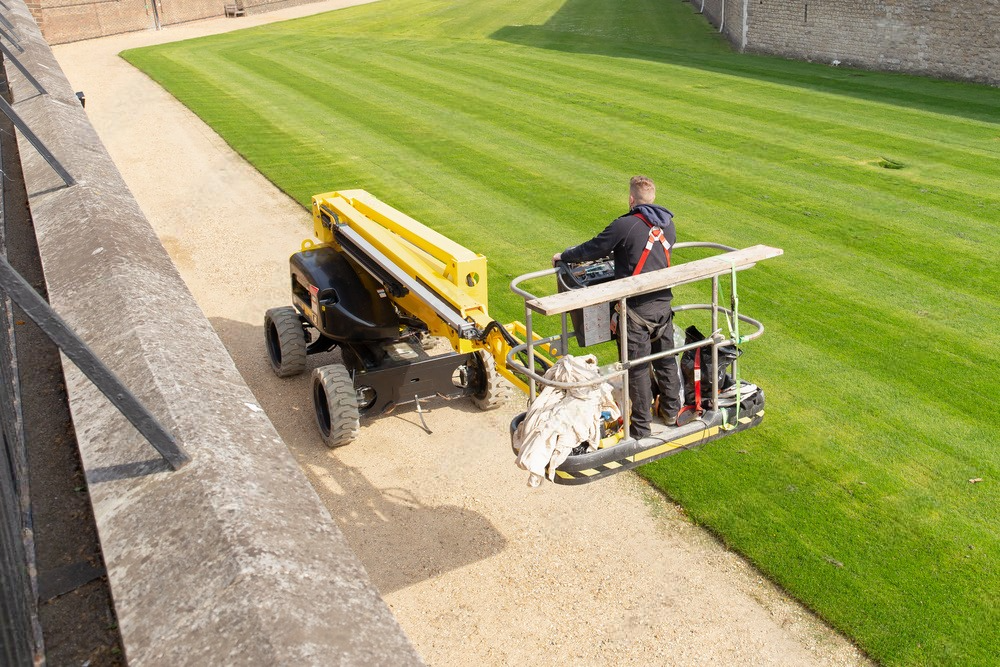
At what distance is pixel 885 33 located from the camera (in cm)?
2419

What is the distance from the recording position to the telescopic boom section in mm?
7070

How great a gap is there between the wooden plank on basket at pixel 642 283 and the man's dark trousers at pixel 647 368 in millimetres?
370

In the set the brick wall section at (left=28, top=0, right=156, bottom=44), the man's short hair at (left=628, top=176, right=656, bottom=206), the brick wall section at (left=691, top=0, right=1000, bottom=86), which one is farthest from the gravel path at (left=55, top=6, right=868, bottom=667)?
the brick wall section at (left=28, top=0, right=156, bottom=44)

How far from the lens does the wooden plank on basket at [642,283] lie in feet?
17.8

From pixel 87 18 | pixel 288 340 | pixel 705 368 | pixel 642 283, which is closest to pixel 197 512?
pixel 642 283

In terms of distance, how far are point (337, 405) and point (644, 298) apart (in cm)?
322

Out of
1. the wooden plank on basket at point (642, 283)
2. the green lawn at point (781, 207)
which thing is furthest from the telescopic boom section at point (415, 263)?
the green lawn at point (781, 207)

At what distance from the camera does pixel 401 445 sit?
8555 millimetres

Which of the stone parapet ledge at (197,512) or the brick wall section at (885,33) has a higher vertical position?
the brick wall section at (885,33)

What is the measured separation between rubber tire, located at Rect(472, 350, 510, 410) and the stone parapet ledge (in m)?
4.34

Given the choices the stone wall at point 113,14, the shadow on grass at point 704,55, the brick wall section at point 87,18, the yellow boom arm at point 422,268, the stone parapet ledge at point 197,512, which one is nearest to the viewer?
the stone parapet ledge at point 197,512

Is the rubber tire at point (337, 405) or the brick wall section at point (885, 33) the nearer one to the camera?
the rubber tire at point (337, 405)

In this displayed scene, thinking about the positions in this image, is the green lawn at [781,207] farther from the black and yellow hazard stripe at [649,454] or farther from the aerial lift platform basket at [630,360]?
the aerial lift platform basket at [630,360]

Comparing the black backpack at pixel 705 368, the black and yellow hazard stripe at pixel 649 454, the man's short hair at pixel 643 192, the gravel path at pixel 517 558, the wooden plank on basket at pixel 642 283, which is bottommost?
the gravel path at pixel 517 558
